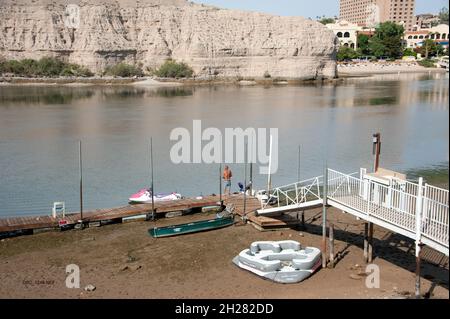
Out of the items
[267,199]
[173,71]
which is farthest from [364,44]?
[267,199]

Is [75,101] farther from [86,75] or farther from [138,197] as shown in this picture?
[138,197]

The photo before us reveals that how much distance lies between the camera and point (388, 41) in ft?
483

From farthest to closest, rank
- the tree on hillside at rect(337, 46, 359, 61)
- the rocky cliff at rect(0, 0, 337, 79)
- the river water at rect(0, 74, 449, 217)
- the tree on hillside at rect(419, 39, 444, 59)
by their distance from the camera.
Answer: the tree on hillside at rect(337, 46, 359, 61)
the tree on hillside at rect(419, 39, 444, 59)
the rocky cliff at rect(0, 0, 337, 79)
the river water at rect(0, 74, 449, 217)

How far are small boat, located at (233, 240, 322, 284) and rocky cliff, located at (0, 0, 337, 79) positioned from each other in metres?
104

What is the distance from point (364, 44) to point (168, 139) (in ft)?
428

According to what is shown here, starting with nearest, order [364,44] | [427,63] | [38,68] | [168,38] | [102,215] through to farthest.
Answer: [102,215] → [38,68] → [168,38] → [427,63] → [364,44]

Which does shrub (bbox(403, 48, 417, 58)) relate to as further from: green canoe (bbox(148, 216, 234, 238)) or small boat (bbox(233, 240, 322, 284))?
small boat (bbox(233, 240, 322, 284))

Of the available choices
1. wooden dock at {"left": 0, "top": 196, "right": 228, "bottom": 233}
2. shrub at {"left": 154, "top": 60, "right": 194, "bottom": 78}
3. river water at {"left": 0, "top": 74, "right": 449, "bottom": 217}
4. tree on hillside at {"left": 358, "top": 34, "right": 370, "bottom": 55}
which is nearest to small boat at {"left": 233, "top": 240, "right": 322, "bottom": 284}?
river water at {"left": 0, "top": 74, "right": 449, "bottom": 217}

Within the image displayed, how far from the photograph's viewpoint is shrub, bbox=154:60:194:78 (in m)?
113

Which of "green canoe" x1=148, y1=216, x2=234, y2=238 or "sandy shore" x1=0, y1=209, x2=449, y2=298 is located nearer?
"sandy shore" x1=0, y1=209, x2=449, y2=298

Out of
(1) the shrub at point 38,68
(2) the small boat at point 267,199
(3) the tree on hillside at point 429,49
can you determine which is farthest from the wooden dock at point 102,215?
(3) the tree on hillside at point 429,49

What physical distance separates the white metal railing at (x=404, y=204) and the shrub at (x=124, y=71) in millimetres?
100960

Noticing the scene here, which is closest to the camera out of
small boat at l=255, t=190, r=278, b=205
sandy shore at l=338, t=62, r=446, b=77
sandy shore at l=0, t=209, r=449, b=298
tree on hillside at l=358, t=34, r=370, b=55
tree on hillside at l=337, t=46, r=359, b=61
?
sandy shore at l=0, t=209, r=449, b=298

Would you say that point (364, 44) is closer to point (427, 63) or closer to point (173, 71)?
point (427, 63)
